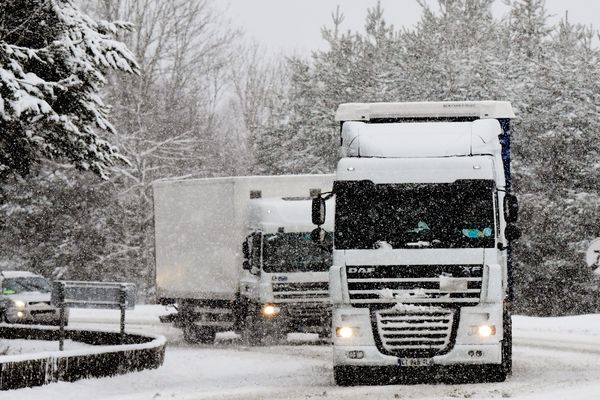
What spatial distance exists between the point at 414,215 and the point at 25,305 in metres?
17.7

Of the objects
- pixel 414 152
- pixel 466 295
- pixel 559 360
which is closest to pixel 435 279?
pixel 466 295

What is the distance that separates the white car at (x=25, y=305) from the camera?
31469mm

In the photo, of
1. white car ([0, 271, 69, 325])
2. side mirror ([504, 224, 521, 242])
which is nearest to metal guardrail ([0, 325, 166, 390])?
side mirror ([504, 224, 521, 242])

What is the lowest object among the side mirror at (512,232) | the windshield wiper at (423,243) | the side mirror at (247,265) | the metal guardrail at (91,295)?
the metal guardrail at (91,295)

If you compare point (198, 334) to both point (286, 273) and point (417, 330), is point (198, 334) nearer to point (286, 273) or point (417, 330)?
point (286, 273)

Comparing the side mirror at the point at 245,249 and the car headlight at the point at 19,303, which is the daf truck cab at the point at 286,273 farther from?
the car headlight at the point at 19,303

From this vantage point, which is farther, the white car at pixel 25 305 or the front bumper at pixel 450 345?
the white car at pixel 25 305

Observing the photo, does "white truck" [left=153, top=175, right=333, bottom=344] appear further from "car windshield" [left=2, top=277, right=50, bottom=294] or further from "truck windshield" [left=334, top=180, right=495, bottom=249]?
"truck windshield" [left=334, top=180, right=495, bottom=249]

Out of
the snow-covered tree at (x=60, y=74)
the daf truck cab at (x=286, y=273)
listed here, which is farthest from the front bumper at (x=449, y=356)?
the daf truck cab at (x=286, y=273)

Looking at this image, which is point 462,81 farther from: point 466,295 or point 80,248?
point 466,295

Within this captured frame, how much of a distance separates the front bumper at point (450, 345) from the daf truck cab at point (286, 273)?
26.3 feet

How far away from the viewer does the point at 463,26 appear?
190 feet

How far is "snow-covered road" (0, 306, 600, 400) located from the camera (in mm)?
14906

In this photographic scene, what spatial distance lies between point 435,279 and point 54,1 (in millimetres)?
7883
